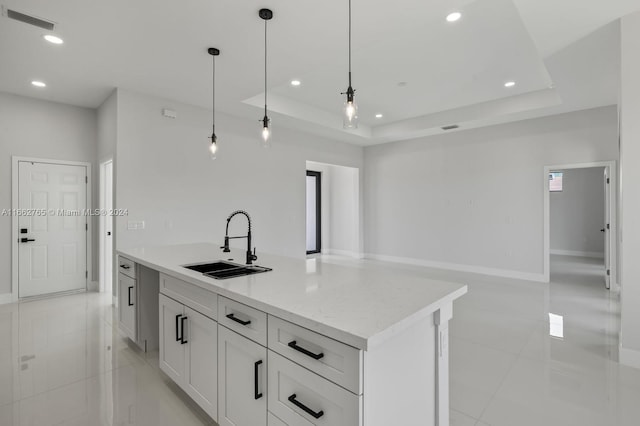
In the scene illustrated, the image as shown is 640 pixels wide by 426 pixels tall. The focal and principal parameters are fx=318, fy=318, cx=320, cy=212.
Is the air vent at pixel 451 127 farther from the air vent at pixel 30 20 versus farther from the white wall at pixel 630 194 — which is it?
the air vent at pixel 30 20

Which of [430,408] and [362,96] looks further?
[362,96]

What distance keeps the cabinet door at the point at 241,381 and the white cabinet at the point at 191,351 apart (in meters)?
0.09

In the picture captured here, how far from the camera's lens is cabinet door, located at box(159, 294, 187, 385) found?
2.11 meters

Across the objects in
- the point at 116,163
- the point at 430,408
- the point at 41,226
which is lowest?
the point at 430,408

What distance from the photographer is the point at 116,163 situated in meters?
4.25

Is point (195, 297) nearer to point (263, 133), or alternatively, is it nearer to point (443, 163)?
point (263, 133)

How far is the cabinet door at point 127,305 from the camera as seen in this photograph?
291cm

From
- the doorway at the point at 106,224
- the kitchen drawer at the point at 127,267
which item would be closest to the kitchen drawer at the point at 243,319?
the kitchen drawer at the point at 127,267

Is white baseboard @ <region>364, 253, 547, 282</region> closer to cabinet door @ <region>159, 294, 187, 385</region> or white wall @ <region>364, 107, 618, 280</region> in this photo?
white wall @ <region>364, 107, 618, 280</region>

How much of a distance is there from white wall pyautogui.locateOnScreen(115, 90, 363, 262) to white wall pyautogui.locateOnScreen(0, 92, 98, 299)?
139cm

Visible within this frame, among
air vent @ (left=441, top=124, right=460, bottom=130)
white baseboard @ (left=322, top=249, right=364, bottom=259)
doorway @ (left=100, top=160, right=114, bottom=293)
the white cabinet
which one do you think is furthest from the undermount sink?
white baseboard @ (left=322, top=249, right=364, bottom=259)

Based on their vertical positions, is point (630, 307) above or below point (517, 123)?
below

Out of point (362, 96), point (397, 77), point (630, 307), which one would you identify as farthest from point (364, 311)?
point (362, 96)

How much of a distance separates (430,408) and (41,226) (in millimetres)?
5750
